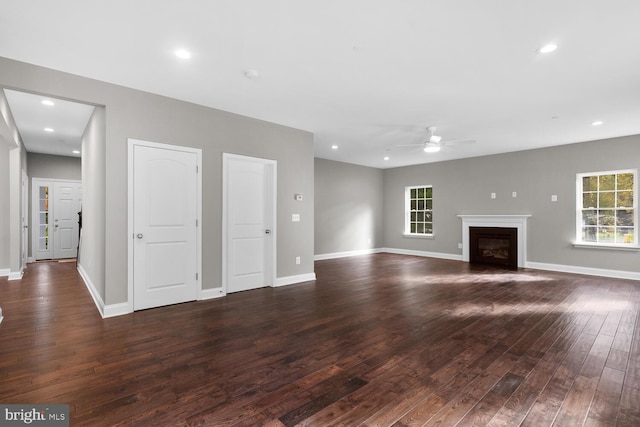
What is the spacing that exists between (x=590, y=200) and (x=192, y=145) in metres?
7.61

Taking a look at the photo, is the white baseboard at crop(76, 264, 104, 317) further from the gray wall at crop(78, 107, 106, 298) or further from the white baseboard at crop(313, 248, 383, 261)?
the white baseboard at crop(313, 248, 383, 261)

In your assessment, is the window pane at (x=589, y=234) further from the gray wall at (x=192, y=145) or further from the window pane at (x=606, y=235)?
the gray wall at (x=192, y=145)

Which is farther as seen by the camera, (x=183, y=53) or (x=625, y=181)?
(x=625, y=181)

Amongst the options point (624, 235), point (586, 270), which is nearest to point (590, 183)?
point (624, 235)

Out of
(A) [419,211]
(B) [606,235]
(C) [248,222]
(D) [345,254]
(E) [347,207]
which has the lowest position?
(D) [345,254]

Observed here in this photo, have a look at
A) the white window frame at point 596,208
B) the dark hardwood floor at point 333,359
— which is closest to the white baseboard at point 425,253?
the white window frame at point 596,208

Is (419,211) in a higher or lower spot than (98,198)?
lower

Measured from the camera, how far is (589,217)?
648 centimetres

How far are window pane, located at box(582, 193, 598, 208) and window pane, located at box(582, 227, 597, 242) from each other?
0.47 m

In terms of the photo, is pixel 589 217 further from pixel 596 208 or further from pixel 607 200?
pixel 607 200

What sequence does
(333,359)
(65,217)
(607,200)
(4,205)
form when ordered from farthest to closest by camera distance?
(65,217)
(607,200)
(4,205)
(333,359)

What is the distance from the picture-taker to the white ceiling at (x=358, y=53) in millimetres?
2377

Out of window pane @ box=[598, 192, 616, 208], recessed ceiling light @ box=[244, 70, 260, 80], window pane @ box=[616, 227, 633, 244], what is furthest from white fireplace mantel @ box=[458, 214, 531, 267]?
recessed ceiling light @ box=[244, 70, 260, 80]

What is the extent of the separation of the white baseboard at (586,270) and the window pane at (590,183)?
162cm
